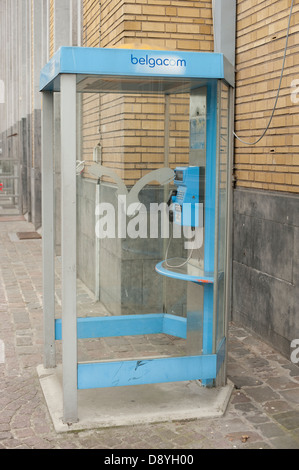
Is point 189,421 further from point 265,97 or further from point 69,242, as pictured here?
point 265,97

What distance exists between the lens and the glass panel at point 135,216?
5.32m

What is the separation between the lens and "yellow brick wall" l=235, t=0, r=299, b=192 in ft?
20.1

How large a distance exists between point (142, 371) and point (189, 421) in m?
0.48

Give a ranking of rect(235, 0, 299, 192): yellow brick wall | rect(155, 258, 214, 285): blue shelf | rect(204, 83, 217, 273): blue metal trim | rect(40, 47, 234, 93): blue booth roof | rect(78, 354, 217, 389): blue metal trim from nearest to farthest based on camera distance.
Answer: rect(40, 47, 234, 93): blue booth roof, rect(78, 354, 217, 389): blue metal trim, rect(204, 83, 217, 273): blue metal trim, rect(155, 258, 214, 285): blue shelf, rect(235, 0, 299, 192): yellow brick wall

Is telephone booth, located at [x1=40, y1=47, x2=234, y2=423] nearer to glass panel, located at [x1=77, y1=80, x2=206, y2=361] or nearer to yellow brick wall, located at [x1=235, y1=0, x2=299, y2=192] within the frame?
glass panel, located at [x1=77, y1=80, x2=206, y2=361]

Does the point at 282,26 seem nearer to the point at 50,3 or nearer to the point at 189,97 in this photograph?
the point at 189,97

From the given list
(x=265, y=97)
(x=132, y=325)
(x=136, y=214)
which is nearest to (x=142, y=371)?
(x=132, y=325)

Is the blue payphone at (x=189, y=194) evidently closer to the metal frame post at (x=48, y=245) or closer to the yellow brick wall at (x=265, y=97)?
the metal frame post at (x=48, y=245)

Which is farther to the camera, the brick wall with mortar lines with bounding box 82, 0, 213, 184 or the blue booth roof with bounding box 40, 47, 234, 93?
the brick wall with mortar lines with bounding box 82, 0, 213, 184

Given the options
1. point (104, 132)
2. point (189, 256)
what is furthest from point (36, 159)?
point (189, 256)

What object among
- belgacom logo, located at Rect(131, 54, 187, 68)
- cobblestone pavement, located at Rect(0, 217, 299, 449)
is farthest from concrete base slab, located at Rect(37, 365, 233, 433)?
belgacom logo, located at Rect(131, 54, 187, 68)

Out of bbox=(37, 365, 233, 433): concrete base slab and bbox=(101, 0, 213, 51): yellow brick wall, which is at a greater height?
bbox=(101, 0, 213, 51): yellow brick wall

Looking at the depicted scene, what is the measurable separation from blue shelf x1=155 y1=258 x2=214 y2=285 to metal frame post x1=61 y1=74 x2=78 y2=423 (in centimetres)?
95
